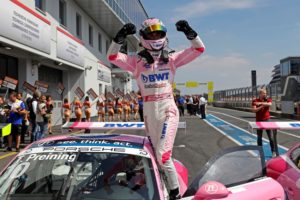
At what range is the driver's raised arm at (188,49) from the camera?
4289 mm

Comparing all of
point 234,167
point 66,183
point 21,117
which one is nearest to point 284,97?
point 21,117

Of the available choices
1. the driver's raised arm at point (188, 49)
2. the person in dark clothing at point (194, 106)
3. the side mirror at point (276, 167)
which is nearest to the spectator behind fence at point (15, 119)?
the driver's raised arm at point (188, 49)

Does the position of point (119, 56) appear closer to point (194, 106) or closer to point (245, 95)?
point (194, 106)

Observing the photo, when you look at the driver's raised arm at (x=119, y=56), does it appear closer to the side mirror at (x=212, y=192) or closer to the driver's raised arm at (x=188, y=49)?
the driver's raised arm at (x=188, y=49)

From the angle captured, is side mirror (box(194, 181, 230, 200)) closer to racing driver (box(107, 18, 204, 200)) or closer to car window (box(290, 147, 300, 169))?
racing driver (box(107, 18, 204, 200))

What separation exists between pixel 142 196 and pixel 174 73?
173cm

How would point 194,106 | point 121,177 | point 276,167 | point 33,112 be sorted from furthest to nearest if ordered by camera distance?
point 194,106
point 33,112
point 276,167
point 121,177

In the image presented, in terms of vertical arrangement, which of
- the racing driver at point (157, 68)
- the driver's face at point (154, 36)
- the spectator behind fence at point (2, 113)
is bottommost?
the spectator behind fence at point (2, 113)

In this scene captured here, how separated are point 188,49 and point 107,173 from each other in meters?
1.78

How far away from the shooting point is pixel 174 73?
4.43 meters

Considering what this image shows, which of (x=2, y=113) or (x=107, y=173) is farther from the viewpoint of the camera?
(x=2, y=113)

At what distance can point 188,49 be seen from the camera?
4473 millimetres

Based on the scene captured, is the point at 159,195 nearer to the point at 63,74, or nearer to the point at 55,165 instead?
the point at 55,165

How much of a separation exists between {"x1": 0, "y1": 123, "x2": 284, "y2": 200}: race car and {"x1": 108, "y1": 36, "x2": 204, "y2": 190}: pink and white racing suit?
503 millimetres
